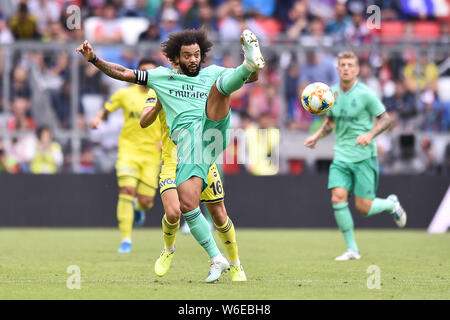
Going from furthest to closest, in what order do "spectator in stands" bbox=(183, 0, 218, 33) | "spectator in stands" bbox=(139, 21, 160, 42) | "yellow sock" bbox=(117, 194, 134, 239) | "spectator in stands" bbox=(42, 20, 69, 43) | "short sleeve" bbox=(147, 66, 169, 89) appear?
"spectator in stands" bbox=(183, 0, 218, 33)
"spectator in stands" bbox=(42, 20, 69, 43)
"spectator in stands" bbox=(139, 21, 160, 42)
"yellow sock" bbox=(117, 194, 134, 239)
"short sleeve" bbox=(147, 66, 169, 89)

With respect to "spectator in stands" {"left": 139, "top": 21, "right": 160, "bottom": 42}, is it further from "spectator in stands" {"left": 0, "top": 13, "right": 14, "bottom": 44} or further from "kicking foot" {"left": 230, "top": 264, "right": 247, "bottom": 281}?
"kicking foot" {"left": 230, "top": 264, "right": 247, "bottom": 281}

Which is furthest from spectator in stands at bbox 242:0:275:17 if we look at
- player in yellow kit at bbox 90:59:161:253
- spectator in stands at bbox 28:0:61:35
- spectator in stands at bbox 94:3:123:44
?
player in yellow kit at bbox 90:59:161:253

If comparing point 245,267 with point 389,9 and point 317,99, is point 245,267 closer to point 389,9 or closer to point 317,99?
point 317,99

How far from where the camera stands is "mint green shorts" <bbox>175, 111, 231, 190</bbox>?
361 inches

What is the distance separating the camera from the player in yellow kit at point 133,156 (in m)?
13.7

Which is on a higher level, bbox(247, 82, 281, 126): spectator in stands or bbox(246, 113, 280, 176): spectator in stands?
bbox(247, 82, 281, 126): spectator in stands

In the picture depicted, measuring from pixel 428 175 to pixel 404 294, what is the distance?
10.4m

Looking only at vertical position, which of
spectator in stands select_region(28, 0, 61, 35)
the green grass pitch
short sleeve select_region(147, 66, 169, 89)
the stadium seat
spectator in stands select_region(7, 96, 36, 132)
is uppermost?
spectator in stands select_region(28, 0, 61, 35)

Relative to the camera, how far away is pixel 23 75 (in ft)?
60.6

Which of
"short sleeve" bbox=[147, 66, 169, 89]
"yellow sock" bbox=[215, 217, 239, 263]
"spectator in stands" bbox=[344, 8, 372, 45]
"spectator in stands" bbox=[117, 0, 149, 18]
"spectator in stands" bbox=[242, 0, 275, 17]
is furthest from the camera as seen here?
"spectator in stands" bbox=[242, 0, 275, 17]

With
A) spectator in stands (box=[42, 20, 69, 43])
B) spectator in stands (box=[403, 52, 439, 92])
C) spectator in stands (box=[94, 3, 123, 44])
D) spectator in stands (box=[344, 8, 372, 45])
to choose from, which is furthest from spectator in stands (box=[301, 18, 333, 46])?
spectator in stands (box=[42, 20, 69, 43])

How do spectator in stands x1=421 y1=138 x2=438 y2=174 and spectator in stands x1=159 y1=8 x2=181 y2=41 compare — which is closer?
spectator in stands x1=421 y1=138 x2=438 y2=174

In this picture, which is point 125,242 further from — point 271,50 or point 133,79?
point 271,50

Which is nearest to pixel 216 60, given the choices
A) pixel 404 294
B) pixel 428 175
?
pixel 428 175
